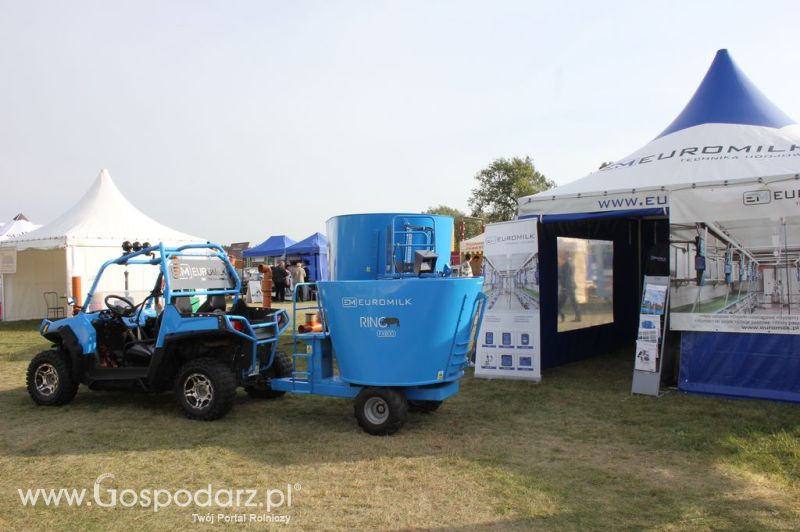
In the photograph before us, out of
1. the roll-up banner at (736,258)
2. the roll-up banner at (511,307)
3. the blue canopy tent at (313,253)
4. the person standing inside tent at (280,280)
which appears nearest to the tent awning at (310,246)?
the blue canopy tent at (313,253)

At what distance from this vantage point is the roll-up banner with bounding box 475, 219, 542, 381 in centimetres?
829

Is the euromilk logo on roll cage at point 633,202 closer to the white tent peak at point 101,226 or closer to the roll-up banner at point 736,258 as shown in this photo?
the roll-up banner at point 736,258

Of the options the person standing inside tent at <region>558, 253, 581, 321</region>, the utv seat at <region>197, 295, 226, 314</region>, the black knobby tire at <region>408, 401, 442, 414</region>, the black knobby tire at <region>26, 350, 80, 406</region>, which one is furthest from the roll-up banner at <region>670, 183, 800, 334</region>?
the black knobby tire at <region>26, 350, 80, 406</region>

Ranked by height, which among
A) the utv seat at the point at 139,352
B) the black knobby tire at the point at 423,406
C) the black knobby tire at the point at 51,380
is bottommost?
→ the black knobby tire at the point at 423,406

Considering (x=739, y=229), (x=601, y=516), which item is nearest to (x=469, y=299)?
(x=601, y=516)

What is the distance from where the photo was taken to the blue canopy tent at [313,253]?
27.4 meters

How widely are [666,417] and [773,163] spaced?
3379 mm

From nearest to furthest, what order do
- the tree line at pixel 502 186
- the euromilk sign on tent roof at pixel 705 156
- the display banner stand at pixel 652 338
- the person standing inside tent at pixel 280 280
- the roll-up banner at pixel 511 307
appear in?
the display banner stand at pixel 652 338, the euromilk sign on tent roof at pixel 705 156, the roll-up banner at pixel 511 307, the person standing inside tent at pixel 280 280, the tree line at pixel 502 186

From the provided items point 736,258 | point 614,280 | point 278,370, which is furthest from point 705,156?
point 278,370

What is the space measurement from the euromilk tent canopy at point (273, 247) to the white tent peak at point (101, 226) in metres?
10.8

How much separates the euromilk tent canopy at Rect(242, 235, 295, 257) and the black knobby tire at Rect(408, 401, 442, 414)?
22.8m

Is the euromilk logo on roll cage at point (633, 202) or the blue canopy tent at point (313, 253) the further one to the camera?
the blue canopy tent at point (313, 253)

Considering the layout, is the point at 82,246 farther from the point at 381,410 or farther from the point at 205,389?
the point at 381,410

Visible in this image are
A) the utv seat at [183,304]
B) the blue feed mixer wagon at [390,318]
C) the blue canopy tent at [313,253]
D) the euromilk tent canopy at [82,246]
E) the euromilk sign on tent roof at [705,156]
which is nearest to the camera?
the blue feed mixer wagon at [390,318]
